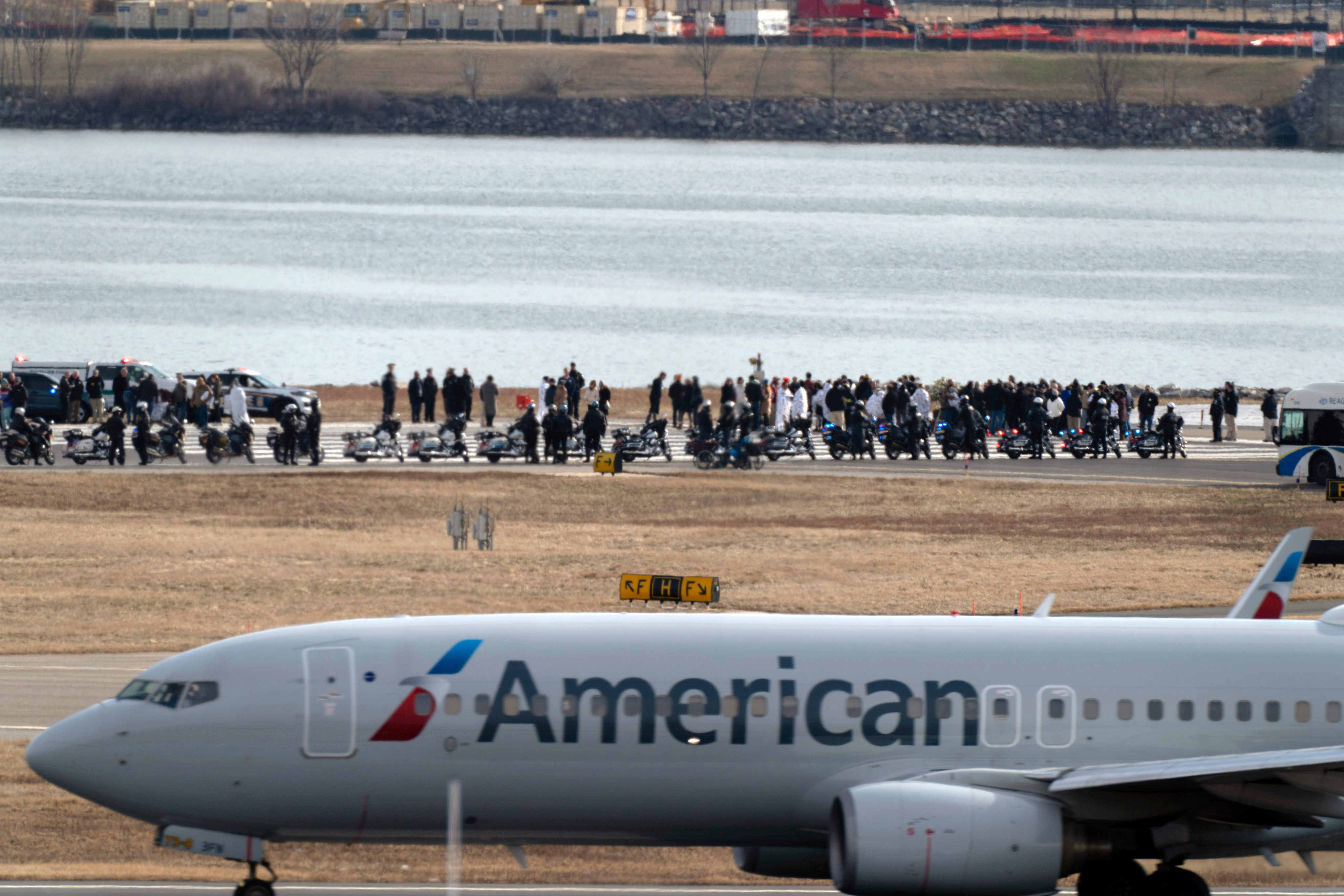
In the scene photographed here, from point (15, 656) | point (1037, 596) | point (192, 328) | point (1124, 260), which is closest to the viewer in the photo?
point (15, 656)

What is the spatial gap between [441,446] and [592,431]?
4.96 metres

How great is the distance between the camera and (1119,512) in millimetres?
50781

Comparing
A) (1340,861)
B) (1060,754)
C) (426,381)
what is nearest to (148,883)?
(1060,754)

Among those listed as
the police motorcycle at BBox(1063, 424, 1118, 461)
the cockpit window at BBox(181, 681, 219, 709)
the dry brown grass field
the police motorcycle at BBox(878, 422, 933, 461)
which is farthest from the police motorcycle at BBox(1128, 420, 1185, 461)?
the cockpit window at BBox(181, 681, 219, 709)

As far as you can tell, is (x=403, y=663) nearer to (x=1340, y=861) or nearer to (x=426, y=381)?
(x=1340, y=861)

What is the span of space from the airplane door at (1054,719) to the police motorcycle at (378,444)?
41.9 meters

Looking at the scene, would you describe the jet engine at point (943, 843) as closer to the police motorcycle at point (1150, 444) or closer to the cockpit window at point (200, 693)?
the cockpit window at point (200, 693)

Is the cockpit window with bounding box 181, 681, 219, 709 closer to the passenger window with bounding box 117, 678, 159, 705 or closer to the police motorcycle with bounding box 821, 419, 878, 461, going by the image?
the passenger window with bounding box 117, 678, 159, 705

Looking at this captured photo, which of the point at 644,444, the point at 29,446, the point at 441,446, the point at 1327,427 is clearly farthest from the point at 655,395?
the point at 1327,427

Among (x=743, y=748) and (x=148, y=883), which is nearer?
(x=743, y=748)

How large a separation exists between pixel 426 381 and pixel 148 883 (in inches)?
1835

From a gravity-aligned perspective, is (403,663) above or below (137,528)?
above

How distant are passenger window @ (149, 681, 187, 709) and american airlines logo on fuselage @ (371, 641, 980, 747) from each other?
6.33ft

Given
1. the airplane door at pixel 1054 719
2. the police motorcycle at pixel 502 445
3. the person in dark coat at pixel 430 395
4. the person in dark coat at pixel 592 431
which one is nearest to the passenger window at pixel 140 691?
the airplane door at pixel 1054 719
